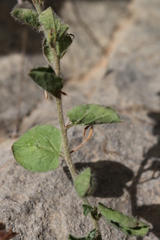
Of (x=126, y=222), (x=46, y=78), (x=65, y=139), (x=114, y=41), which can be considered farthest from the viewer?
(x=114, y=41)

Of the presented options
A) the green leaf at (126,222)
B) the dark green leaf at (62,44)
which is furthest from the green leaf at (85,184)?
the dark green leaf at (62,44)

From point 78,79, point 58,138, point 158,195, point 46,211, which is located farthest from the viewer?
point 78,79

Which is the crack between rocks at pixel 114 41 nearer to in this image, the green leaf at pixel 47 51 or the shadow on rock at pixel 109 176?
the shadow on rock at pixel 109 176

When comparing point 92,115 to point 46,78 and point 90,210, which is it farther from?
point 90,210

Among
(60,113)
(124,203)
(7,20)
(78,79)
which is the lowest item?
(124,203)

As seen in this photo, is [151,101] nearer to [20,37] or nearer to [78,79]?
[78,79]

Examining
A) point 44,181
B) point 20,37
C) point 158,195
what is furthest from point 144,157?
point 20,37

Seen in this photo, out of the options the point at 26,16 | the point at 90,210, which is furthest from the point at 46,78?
the point at 90,210
